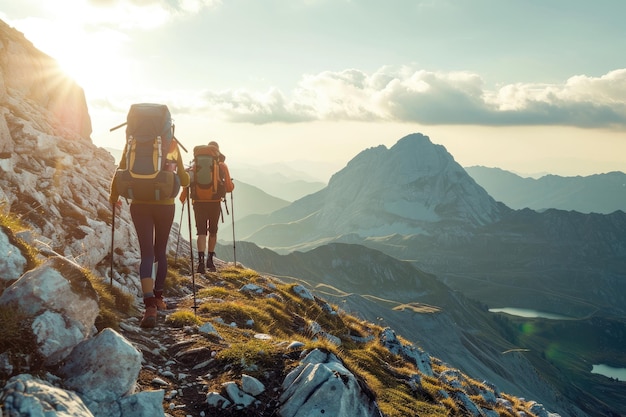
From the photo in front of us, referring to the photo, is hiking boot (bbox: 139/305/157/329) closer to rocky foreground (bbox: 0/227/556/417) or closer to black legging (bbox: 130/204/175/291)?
rocky foreground (bbox: 0/227/556/417)

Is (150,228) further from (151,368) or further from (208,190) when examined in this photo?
(208,190)

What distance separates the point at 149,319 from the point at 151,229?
207 centimetres

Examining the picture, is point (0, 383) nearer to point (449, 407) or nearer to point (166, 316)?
point (166, 316)

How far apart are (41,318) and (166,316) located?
17.5 ft

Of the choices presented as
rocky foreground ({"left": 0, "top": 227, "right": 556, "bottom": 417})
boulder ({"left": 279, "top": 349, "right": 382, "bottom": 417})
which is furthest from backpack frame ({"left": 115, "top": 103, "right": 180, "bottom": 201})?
boulder ({"left": 279, "top": 349, "right": 382, "bottom": 417})

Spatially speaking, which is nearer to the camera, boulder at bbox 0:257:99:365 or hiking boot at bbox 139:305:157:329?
boulder at bbox 0:257:99:365

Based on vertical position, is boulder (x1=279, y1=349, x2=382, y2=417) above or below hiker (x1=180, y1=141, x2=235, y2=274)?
below

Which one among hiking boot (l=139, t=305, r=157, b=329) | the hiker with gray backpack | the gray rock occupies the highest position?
the hiker with gray backpack

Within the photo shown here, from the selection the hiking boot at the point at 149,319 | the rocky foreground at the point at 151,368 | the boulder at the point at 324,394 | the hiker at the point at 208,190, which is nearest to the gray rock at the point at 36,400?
the rocky foreground at the point at 151,368

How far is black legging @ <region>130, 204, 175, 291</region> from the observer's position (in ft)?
32.6

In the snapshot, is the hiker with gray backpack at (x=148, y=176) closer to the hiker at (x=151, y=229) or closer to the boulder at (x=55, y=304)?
the hiker at (x=151, y=229)

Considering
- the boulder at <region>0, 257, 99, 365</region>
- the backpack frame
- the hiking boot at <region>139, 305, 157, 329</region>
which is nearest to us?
the boulder at <region>0, 257, 99, 365</region>

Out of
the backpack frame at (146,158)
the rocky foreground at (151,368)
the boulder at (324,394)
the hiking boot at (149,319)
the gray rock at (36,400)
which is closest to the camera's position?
the gray rock at (36,400)

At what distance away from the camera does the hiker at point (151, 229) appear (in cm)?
992
